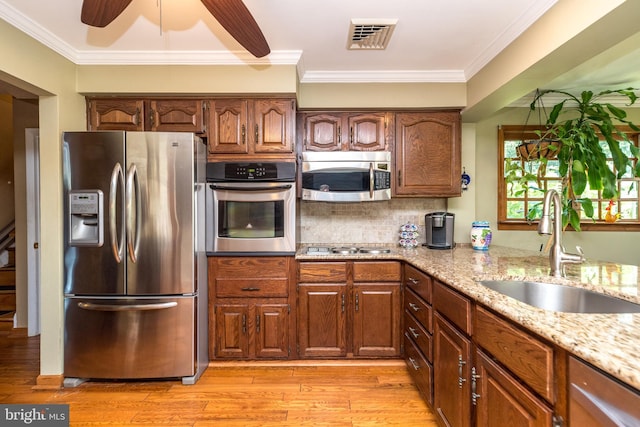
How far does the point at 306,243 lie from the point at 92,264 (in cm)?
176

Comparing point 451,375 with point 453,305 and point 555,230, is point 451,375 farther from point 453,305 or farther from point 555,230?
point 555,230

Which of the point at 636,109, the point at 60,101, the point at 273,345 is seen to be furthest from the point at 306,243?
the point at 636,109

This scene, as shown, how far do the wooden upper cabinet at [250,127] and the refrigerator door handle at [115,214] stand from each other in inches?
26.7

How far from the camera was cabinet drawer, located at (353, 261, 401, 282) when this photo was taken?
2582mm

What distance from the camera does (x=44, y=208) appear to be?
7.52 feet

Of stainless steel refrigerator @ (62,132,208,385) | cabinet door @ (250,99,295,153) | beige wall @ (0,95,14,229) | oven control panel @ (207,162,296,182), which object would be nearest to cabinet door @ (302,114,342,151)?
cabinet door @ (250,99,295,153)

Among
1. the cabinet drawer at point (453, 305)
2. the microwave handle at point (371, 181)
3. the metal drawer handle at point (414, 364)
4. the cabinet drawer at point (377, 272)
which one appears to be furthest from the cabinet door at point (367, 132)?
the metal drawer handle at point (414, 364)

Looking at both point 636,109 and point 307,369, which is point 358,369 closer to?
point 307,369

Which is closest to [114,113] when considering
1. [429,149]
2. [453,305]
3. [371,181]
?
[371,181]

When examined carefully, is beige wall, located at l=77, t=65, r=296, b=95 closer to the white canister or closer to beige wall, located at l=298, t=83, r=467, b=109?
beige wall, located at l=298, t=83, r=467, b=109

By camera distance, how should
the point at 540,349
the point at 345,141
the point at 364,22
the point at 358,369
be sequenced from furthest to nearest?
the point at 345,141, the point at 358,369, the point at 364,22, the point at 540,349

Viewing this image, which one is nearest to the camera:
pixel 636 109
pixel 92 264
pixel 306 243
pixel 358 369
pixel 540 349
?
pixel 540 349

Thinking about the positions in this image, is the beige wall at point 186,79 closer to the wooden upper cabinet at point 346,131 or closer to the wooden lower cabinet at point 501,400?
the wooden upper cabinet at point 346,131

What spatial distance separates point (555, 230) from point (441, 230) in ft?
4.17
